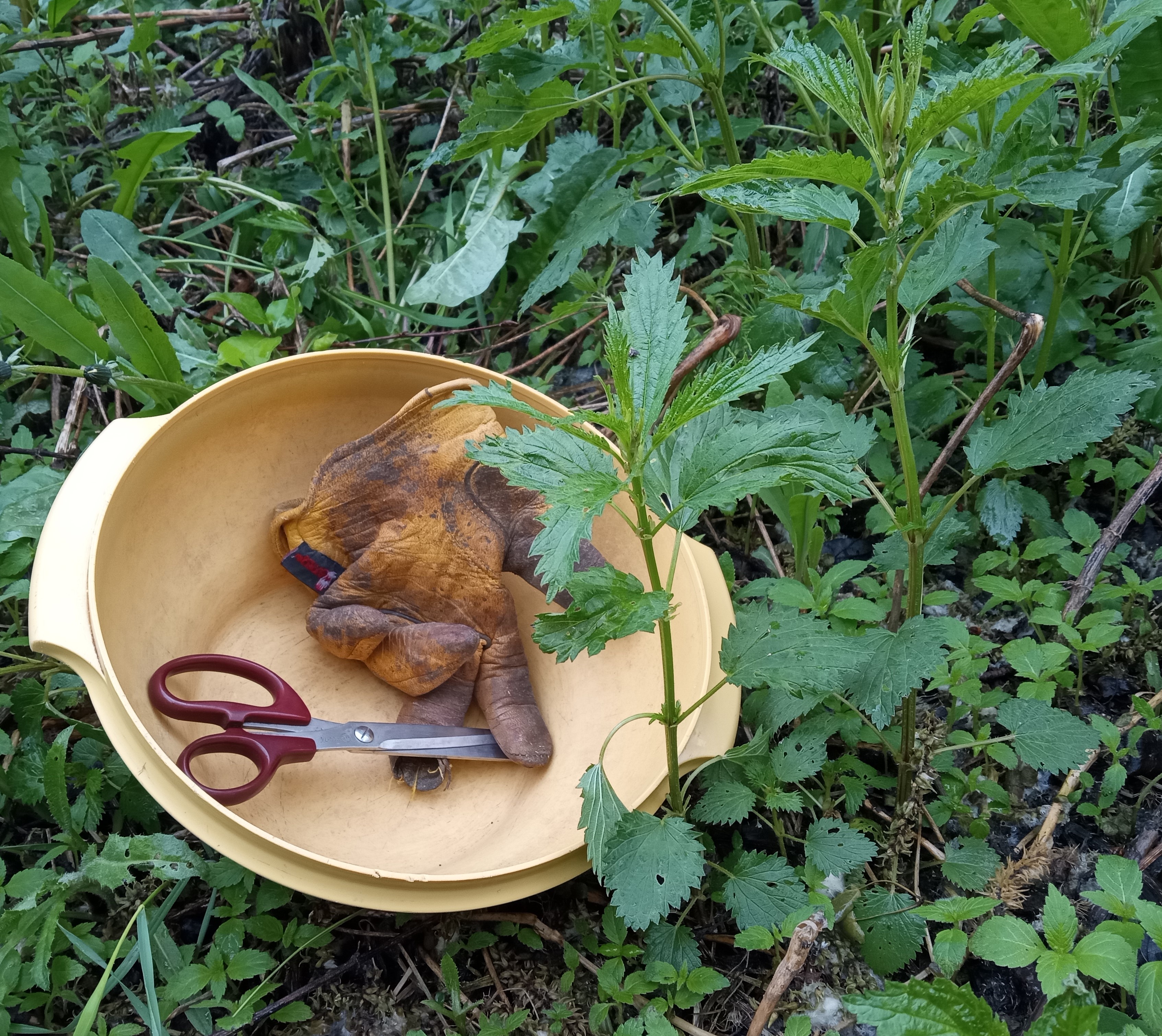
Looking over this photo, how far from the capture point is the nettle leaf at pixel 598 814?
1.10m

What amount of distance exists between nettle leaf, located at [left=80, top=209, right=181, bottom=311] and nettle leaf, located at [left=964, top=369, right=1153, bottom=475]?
64.0 inches

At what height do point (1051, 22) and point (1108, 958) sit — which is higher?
point (1051, 22)

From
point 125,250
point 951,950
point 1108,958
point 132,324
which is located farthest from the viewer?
point 125,250

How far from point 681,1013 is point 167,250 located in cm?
195

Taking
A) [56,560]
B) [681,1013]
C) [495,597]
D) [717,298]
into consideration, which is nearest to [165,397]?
[56,560]

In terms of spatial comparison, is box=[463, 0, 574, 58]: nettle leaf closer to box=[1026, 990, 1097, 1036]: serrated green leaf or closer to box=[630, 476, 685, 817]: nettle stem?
box=[630, 476, 685, 817]: nettle stem

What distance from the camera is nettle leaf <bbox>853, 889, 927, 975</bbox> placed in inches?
46.6

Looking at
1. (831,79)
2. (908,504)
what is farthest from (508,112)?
(908,504)

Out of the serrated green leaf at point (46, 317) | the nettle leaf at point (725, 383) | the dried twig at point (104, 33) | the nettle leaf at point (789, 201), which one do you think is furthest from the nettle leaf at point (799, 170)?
the dried twig at point (104, 33)

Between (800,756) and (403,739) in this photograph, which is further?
(403,739)

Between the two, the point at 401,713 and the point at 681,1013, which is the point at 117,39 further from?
the point at 681,1013

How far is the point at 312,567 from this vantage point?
5.46ft

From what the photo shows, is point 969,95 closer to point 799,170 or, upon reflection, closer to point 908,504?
point 799,170

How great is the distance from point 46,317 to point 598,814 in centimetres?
132
